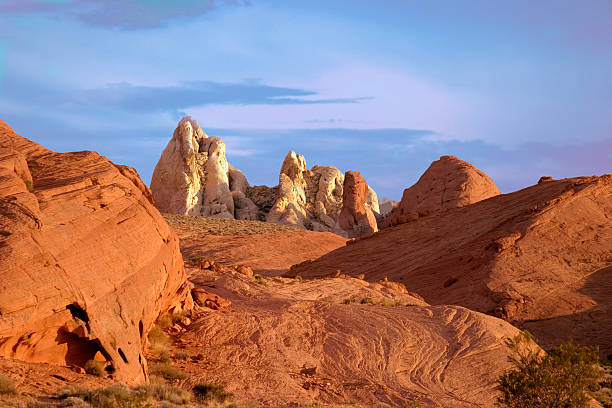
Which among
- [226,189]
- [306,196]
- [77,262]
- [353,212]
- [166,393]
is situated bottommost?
[166,393]

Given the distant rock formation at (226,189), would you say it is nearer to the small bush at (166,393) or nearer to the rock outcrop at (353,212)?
the rock outcrop at (353,212)

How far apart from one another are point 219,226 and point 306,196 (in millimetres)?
19266

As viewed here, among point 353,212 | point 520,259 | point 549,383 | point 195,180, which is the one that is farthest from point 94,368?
point 195,180

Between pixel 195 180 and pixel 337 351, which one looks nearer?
pixel 337 351

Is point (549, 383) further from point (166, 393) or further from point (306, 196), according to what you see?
point (306, 196)

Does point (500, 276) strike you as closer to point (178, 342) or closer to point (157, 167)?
point (178, 342)

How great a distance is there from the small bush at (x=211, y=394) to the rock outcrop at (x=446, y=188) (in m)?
30.5

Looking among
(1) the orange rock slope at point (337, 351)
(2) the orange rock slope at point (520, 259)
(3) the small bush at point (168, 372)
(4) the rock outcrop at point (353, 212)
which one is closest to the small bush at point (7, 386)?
(3) the small bush at point (168, 372)

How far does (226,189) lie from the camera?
246 ft

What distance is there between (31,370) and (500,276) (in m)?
21.9

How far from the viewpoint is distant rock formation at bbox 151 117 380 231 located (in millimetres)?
73625

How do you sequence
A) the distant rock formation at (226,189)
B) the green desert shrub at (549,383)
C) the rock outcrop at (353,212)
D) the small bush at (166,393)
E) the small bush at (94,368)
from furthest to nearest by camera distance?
the distant rock formation at (226,189) < the rock outcrop at (353,212) < the green desert shrub at (549,383) < the small bush at (94,368) < the small bush at (166,393)

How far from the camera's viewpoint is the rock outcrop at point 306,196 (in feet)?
244

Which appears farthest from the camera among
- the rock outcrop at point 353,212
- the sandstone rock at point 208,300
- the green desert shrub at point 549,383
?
the rock outcrop at point 353,212
